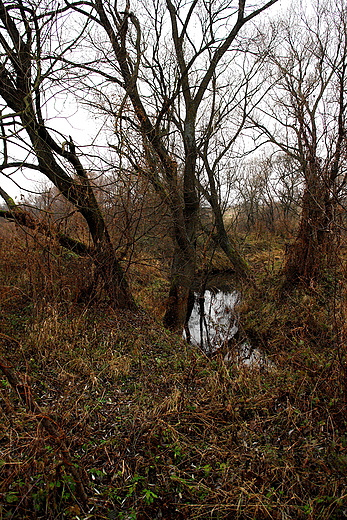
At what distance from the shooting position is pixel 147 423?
3184 mm

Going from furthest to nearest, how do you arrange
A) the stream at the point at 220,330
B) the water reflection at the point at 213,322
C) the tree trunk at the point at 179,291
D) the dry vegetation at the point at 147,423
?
the tree trunk at the point at 179,291 < the water reflection at the point at 213,322 < the stream at the point at 220,330 < the dry vegetation at the point at 147,423

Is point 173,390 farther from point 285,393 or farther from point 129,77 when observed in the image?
point 129,77

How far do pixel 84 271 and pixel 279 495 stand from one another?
446 cm

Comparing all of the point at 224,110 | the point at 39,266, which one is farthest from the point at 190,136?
the point at 39,266

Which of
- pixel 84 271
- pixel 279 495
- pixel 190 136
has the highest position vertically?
pixel 190 136

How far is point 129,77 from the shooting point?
21.3ft

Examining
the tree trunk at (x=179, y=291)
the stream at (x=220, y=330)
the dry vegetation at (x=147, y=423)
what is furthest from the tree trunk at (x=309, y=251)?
the dry vegetation at (x=147, y=423)

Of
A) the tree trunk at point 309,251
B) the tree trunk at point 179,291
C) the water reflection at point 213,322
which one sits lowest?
the water reflection at point 213,322

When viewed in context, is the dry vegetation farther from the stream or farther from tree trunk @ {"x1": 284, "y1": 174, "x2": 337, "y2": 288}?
tree trunk @ {"x1": 284, "y1": 174, "x2": 337, "y2": 288}

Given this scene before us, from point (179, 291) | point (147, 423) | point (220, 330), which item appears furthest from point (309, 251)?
point (147, 423)

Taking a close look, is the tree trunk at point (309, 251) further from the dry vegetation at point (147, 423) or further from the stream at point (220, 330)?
the dry vegetation at point (147, 423)

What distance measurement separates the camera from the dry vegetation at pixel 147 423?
239cm

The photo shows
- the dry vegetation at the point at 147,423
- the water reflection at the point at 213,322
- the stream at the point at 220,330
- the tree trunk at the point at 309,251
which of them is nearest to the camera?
the dry vegetation at the point at 147,423

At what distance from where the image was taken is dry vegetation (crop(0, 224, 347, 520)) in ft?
7.86
